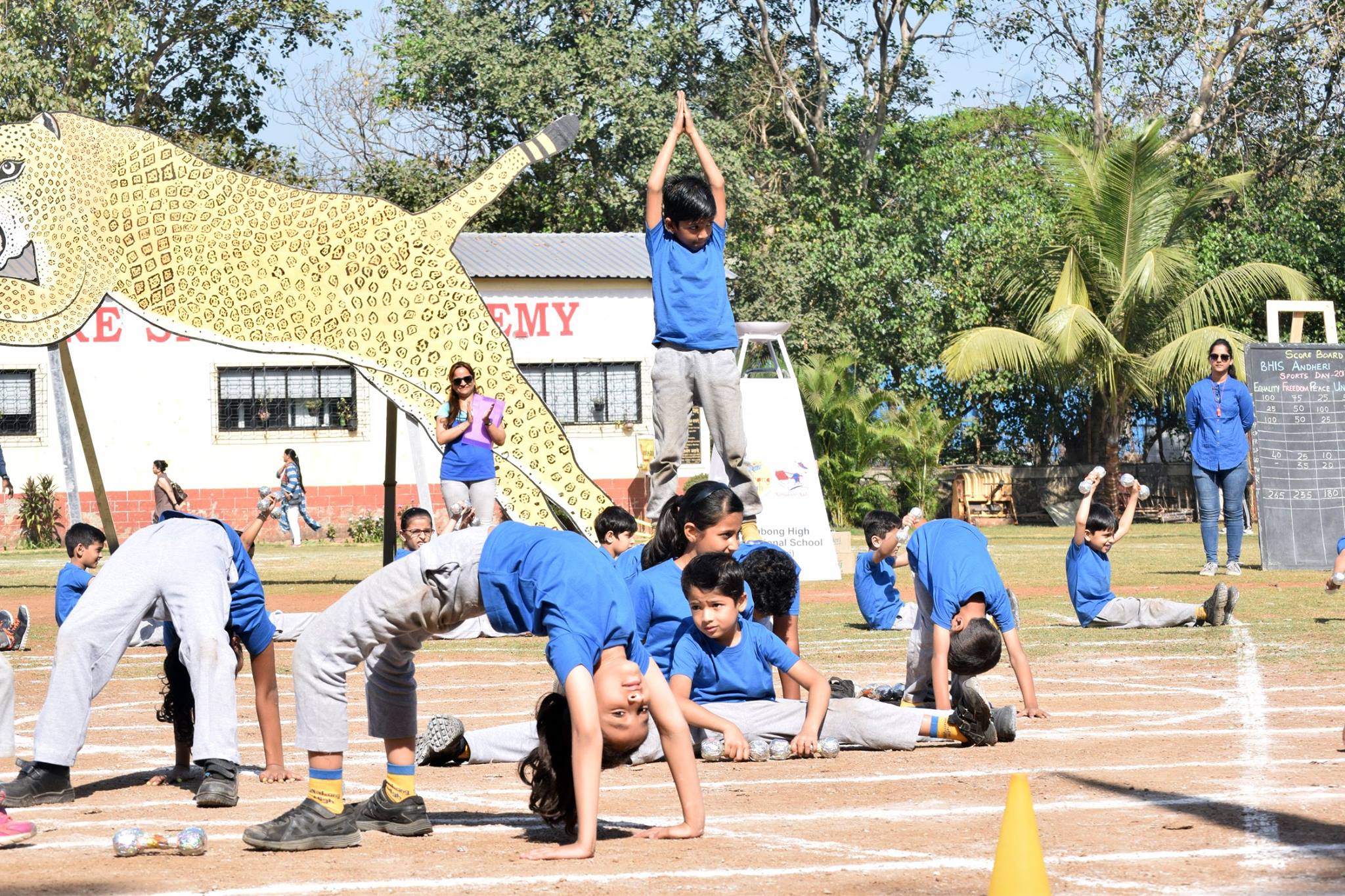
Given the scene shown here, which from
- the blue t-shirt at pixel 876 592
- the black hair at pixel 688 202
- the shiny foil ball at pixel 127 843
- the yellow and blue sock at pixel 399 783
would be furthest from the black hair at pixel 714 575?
the blue t-shirt at pixel 876 592

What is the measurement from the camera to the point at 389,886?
16.8ft

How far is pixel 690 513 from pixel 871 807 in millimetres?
1735

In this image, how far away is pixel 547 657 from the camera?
5.55 metres

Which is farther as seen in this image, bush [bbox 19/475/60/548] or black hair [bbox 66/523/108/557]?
bush [bbox 19/475/60/548]

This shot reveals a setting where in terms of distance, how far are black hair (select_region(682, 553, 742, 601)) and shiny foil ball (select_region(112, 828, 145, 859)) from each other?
238cm

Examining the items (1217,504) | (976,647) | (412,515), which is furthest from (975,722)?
(1217,504)

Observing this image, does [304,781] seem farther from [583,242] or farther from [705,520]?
[583,242]

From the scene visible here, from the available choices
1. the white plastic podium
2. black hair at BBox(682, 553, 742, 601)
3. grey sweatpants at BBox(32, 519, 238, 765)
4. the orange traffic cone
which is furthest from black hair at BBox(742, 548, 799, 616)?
the white plastic podium

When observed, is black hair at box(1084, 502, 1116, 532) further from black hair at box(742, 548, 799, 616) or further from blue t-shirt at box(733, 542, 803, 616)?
black hair at box(742, 548, 799, 616)

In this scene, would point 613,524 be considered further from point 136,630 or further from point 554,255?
point 554,255

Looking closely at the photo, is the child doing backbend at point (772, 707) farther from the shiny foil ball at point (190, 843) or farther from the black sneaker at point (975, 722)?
the shiny foil ball at point (190, 843)

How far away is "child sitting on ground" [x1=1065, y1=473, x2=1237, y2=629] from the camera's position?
1269 centimetres

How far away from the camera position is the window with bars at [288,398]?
31.3 m

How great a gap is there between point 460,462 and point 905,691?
677cm
